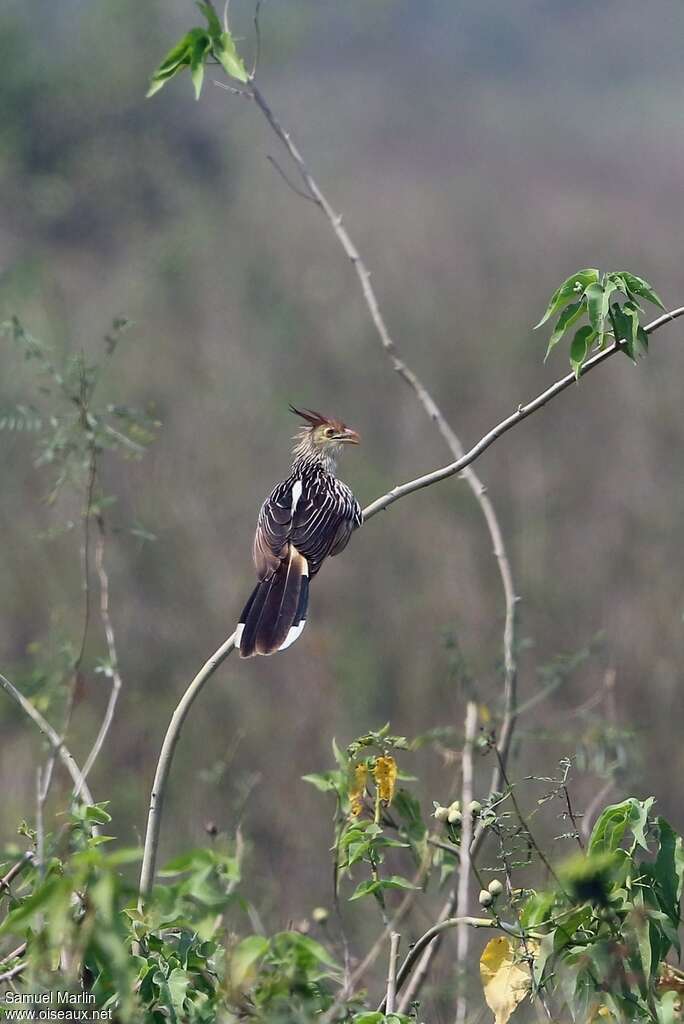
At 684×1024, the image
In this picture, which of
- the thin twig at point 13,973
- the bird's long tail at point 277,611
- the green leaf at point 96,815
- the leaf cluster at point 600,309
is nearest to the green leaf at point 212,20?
the leaf cluster at point 600,309

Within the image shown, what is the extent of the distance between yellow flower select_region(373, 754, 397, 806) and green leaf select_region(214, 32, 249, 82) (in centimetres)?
210

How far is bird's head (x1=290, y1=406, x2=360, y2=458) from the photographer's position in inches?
258

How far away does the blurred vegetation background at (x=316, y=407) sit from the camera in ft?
39.9

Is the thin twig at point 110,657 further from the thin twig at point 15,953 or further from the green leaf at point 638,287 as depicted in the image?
the green leaf at point 638,287

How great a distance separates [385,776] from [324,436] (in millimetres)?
3279

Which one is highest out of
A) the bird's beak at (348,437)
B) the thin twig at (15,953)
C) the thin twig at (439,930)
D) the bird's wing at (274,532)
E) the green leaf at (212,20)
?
the bird's beak at (348,437)

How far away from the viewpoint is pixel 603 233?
70.1 feet

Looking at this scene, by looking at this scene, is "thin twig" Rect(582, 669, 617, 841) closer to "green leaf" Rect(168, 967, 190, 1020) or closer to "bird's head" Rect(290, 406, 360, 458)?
"green leaf" Rect(168, 967, 190, 1020)

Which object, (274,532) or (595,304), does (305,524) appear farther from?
(595,304)

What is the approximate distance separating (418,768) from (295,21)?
1758cm

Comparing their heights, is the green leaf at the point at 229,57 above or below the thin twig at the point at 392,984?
above

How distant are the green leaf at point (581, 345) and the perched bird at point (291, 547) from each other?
4.89 feet

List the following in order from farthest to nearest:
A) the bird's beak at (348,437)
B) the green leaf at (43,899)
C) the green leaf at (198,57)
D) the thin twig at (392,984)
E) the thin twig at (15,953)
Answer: the bird's beak at (348,437) < the green leaf at (198,57) < the thin twig at (392,984) < the thin twig at (15,953) < the green leaf at (43,899)

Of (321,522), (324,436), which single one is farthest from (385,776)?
(324,436)
